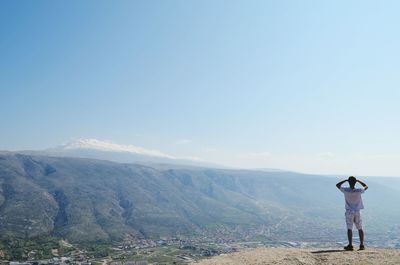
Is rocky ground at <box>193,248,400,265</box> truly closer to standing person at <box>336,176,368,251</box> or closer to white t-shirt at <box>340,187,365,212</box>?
standing person at <box>336,176,368,251</box>

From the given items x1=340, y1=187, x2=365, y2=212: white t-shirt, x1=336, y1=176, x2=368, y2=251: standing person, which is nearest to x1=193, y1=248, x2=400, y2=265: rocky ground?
x1=336, y1=176, x2=368, y2=251: standing person

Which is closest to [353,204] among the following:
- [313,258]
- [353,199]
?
[353,199]

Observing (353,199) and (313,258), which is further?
(353,199)

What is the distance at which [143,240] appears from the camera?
618 feet

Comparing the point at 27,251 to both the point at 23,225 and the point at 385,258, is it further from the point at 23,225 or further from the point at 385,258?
the point at 385,258

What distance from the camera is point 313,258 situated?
1725cm

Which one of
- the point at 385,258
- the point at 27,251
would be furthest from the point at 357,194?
the point at 27,251

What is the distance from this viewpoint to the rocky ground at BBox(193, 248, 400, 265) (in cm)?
→ 1623

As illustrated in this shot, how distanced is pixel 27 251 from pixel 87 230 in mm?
51000

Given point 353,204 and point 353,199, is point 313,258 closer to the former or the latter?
point 353,204

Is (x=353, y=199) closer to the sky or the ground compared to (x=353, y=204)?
closer to the sky

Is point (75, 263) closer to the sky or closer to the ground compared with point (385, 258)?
closer to the ground

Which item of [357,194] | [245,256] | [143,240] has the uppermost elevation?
[357,194]

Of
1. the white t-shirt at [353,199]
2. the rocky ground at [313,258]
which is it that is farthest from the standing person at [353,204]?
the rocky ground at [313,258]
